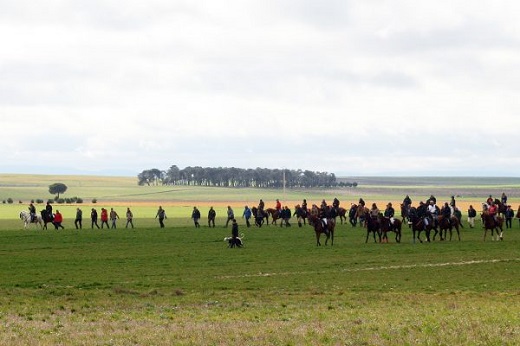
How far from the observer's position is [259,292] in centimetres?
2466

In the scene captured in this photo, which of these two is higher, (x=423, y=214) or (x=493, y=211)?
(x=493, y=211)

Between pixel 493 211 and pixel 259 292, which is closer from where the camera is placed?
pixel 259 292

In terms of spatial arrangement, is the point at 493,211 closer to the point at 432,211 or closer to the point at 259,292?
the point at 432,211

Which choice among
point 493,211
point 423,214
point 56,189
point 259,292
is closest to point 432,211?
point 423,214

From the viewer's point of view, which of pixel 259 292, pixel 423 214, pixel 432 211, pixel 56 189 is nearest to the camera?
pixel 259 292

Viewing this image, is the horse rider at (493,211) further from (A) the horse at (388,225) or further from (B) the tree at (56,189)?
(B) the tree at (56,189)

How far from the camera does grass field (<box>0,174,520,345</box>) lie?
1598cm

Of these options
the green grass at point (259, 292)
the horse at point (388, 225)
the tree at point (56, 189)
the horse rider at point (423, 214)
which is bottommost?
the green grass at point (259, 292)

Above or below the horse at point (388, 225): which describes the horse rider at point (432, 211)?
above

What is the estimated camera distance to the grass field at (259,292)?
16.0 metres

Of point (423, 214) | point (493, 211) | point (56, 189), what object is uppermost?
point (56, 189)

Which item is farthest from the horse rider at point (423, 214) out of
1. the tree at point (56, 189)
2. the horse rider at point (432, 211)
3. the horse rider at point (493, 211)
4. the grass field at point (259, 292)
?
the tree at point (56, 189)

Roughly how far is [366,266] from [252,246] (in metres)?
11.3

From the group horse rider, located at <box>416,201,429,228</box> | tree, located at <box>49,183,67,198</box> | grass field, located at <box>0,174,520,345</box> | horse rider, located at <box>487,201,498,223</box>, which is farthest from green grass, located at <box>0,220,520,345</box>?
tree, located at <box>49,183,67,198</box>
